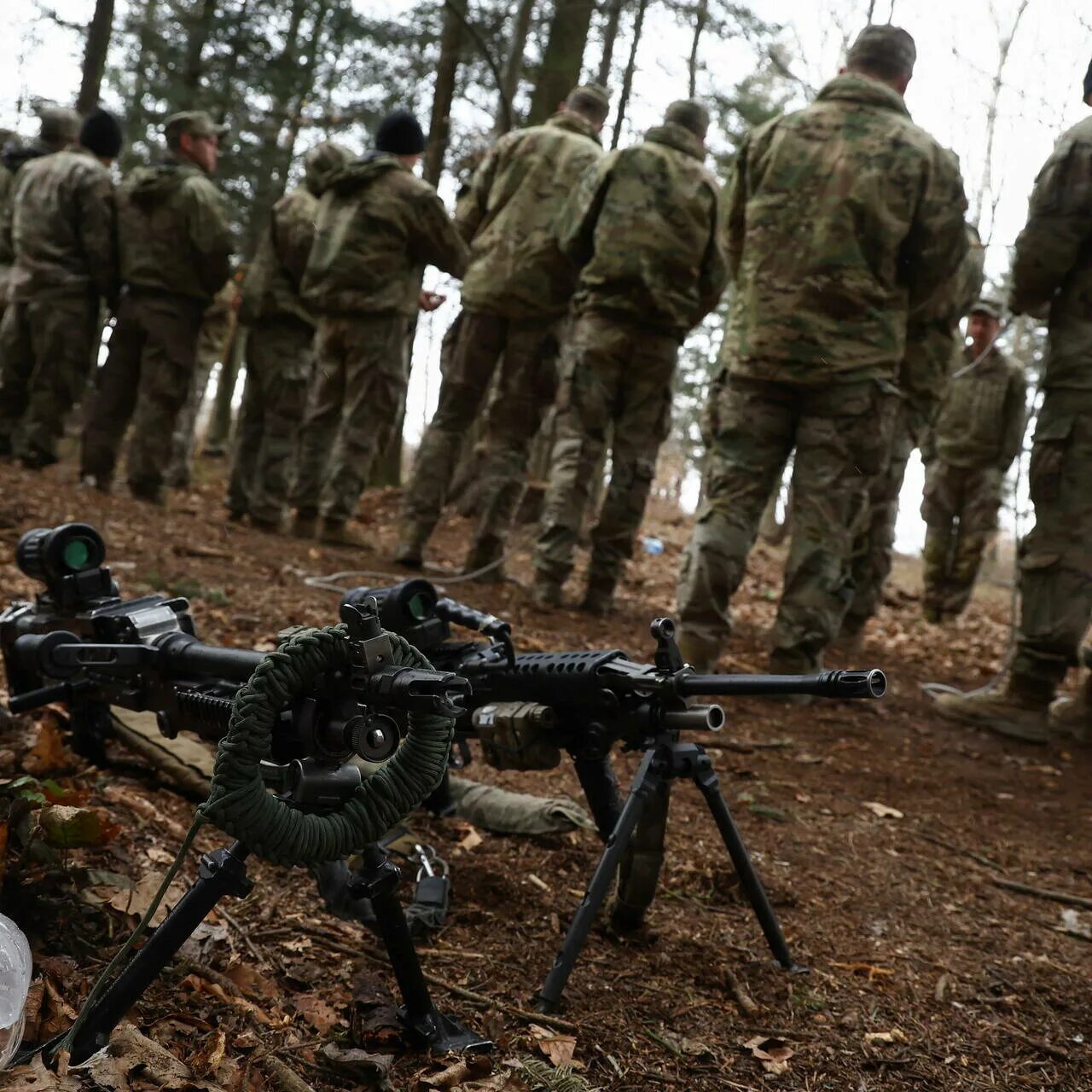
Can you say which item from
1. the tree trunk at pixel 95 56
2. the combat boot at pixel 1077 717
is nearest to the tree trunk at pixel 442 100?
the tree trunk at pixel 95 56

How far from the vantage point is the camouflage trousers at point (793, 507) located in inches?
200

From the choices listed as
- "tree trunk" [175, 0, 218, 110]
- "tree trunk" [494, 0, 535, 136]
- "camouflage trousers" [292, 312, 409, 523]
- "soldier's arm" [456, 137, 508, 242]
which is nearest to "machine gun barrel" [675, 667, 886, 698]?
"camouflage trousers" [292, 312, 409, 523]

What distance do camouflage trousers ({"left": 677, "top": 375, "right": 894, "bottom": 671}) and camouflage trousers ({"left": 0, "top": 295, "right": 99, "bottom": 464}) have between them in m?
5.96

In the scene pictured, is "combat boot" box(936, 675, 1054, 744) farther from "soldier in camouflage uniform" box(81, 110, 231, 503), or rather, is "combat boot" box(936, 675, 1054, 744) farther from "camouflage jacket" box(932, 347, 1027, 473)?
"soldier in camouflage uniform" box(81, 110, 231, 503)

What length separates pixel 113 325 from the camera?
27.3ft

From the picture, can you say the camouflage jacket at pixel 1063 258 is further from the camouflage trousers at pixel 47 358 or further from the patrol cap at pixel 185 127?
the camouflage trousers at pixel 47 358

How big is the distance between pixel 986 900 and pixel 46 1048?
2979 millimetres

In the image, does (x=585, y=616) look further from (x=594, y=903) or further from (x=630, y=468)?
(x=594, y=903)

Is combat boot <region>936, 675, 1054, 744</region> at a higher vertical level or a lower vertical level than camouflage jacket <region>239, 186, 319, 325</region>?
lower

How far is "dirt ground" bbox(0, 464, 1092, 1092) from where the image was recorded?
7.13 feet

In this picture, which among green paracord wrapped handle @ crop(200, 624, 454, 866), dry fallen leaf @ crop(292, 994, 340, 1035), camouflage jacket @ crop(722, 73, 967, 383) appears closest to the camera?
green paracord wrapped handle @ crop(200, 624, 454, 866)

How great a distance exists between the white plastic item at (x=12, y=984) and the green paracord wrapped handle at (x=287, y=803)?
52cm

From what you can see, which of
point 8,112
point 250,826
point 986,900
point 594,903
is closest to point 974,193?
point 986,900

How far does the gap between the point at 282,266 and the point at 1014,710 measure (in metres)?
6.50
